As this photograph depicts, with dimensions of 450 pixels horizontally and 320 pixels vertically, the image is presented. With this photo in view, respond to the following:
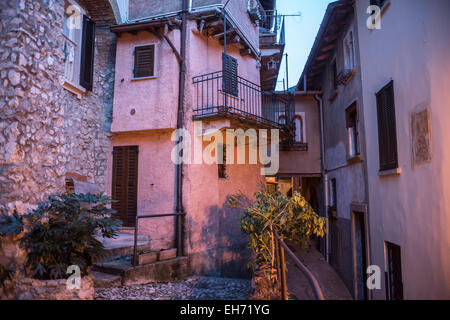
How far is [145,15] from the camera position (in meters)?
9.12

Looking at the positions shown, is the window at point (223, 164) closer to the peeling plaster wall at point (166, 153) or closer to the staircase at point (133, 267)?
the peeling plaster wall at point (166, 153)

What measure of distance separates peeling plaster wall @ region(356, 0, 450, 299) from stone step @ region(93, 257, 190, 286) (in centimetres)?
431

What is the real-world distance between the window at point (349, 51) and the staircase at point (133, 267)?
6768 mm

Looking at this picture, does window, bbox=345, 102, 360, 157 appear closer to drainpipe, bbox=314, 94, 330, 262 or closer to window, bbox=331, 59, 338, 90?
window, bbox=331, 59, 338, 90

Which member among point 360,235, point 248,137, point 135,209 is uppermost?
point 248,137

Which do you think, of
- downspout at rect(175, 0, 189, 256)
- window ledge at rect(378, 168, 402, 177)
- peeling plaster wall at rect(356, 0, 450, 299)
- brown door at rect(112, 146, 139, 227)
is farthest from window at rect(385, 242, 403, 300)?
brown door at rect(112, 146, 139, 227)

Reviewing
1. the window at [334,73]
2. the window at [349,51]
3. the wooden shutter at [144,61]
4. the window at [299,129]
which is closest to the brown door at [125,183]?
the wooden shutter at [144,61]

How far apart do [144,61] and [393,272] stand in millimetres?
7750

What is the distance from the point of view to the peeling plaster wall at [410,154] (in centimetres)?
394

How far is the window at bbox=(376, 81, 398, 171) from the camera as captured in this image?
564cm

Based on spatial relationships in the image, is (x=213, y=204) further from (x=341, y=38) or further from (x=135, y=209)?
(x=341, y=38)

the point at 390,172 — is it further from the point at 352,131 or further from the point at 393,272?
the point at 352,131

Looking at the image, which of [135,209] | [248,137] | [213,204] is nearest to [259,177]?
[248,137]

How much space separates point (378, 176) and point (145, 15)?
25.2ft
